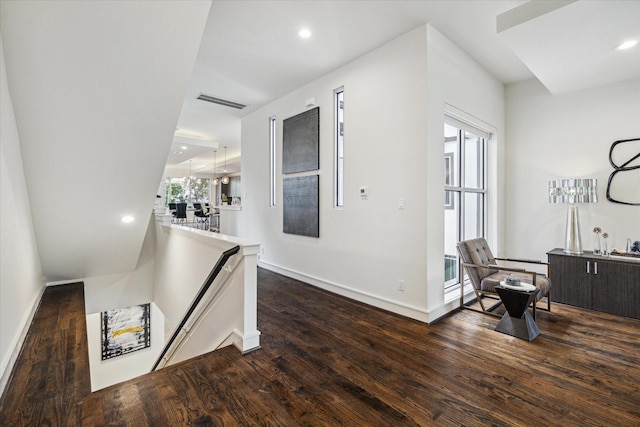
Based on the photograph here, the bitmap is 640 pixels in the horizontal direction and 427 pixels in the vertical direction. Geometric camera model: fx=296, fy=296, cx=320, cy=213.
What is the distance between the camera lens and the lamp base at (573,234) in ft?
12.6

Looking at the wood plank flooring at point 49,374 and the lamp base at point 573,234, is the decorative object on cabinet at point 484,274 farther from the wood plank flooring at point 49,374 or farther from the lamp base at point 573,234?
the wood plank flooring at point 49,374

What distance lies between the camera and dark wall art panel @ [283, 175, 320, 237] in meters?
4.47

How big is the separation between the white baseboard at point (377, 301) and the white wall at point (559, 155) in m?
2.18

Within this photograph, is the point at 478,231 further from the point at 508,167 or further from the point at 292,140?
the point at 292,140

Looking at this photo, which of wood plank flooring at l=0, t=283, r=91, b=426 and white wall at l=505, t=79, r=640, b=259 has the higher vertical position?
white wall at l=505, t=79, r=640, b=259

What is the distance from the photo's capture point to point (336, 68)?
13.6 feet

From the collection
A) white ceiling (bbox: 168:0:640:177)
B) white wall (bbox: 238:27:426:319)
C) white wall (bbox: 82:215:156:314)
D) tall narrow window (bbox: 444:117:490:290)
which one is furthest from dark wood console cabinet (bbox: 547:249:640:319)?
white wall (bbox: 82:215:156:314)

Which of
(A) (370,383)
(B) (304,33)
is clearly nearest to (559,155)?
(B) (304,33)

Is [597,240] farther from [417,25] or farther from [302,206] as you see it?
[302,206]

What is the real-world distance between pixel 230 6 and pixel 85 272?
178 inches

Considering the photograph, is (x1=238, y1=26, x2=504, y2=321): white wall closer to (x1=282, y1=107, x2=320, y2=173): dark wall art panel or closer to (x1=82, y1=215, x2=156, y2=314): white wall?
(x1=282, y1=107, x2=320, y2=173): dark wall art panel

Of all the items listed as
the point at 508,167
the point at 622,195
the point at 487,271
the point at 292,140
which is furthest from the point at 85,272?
Result: the point at 622,195

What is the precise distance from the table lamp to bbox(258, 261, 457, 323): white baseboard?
6.00 ft

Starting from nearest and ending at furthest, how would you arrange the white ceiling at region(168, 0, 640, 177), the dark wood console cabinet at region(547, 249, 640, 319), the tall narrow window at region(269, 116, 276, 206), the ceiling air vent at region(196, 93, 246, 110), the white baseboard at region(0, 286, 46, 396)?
the white baseboard at region(0, 286, 46, 396)
the white ceiling at region(168, 0, 640, 177)
the dark wood console cabinet at region(547, 249, 640, 319)
the ceiling air vent at region(196, 93, 246, 110)
the tall narrow window at region(269, 116, 276, 206)
